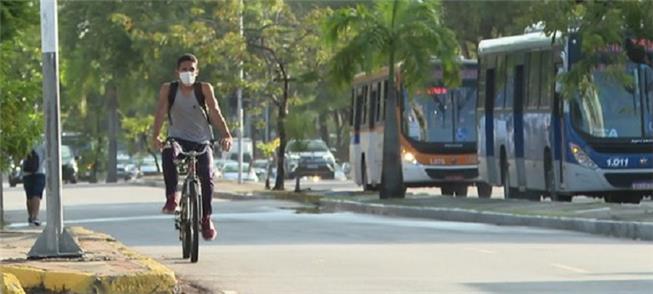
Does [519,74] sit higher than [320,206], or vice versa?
[519,74]

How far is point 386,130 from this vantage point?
1341 inches

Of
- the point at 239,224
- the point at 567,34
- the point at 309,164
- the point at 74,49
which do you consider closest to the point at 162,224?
the point at 239,224

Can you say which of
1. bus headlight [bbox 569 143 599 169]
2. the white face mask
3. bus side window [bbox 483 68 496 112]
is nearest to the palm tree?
bus side window [bbox 483 68 496 112]

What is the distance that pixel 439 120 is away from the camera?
131 ft

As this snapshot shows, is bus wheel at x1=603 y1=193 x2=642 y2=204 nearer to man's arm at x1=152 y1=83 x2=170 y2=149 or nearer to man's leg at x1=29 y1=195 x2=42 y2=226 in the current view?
man's leg at x1=29 y1=195 x2=42 y2=226

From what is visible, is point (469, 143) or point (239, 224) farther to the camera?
point (469, 143)

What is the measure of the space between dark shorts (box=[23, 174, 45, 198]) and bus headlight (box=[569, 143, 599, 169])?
8.57 meters

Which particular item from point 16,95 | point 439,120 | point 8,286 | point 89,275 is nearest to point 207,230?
point 89,275

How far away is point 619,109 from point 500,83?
4972mm

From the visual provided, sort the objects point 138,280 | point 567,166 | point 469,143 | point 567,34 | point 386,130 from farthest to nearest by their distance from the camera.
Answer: point 469,143, point 386,130, point 567,166, point 567,34, point 138,280

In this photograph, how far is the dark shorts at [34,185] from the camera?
28453 millimetres

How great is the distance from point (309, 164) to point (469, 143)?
31.8 metres

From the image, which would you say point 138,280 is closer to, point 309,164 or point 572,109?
point 572,109

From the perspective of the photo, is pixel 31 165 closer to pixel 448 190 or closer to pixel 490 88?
pixel 490 88
